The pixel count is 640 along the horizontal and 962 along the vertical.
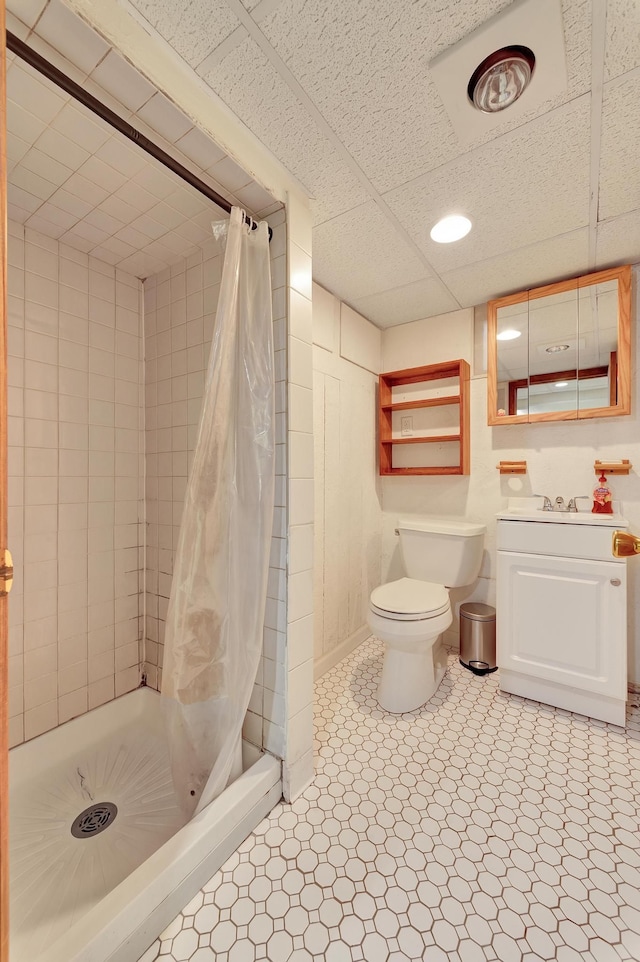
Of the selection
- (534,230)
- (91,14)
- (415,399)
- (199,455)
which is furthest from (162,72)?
(415,399)

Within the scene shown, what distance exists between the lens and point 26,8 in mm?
747

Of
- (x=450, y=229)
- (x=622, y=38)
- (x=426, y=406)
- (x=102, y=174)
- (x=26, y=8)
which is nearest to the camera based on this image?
(x=26, y=8)

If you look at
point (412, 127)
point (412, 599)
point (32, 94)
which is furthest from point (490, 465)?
point (32, 94)

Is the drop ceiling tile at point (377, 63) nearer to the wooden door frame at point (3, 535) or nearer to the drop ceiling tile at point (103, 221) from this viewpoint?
the wooden door frame at point (3, 535)

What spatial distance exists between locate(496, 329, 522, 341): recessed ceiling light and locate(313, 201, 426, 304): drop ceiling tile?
1.85ft

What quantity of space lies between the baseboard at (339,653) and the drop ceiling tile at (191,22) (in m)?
2.24

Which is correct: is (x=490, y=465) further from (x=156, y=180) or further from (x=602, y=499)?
(x=156, y=180)

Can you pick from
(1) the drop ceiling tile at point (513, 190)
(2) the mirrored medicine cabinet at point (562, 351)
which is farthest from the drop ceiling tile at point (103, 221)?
(2) the mirrored medicine cabinet at point (562, 351)

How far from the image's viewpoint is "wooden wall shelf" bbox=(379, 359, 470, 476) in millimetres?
2176

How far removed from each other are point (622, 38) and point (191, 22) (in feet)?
3.17

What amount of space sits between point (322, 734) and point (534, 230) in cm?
223

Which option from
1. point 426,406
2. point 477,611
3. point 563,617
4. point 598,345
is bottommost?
point 477,611

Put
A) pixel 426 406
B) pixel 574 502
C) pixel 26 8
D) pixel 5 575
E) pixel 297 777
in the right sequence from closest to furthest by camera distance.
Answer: pixel 5 575 → pixel 26 8 → pixel 297 777 → pixel 574 502 → pixel 426 406

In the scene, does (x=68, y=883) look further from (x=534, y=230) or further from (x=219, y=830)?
(x=534, y=230)
